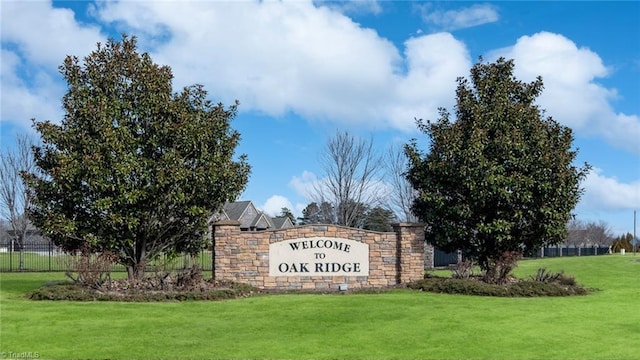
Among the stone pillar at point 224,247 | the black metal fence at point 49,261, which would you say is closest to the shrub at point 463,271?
the stone pillar at point 224,247

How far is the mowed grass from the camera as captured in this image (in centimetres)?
936

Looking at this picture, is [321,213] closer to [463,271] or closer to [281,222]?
[463,271]

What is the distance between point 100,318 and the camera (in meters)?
12.3

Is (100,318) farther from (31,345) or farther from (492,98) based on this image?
(492,98)

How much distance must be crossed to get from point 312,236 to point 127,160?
5571mm

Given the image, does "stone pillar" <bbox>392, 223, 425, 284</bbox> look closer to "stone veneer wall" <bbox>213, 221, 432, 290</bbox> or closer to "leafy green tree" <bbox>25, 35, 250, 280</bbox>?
"stone veneer wall" <bbox>213, 221, 432, 290</bbox>

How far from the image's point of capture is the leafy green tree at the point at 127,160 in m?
16.5

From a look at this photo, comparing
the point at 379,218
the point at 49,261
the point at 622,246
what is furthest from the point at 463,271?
the point at 622,246

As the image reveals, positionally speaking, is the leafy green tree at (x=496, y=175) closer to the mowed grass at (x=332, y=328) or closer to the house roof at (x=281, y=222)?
the mowed grass at (x=332, y=328)

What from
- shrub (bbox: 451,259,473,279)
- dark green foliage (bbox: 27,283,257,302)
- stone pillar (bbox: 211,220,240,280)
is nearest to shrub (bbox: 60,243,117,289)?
dark green foliage (bbox: 27,283,257,302)

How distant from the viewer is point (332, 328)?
37.1 feet

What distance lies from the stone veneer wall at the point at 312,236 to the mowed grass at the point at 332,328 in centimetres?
232

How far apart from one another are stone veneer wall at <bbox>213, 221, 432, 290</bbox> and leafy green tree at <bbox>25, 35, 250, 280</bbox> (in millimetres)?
1232

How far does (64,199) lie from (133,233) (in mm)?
1982
